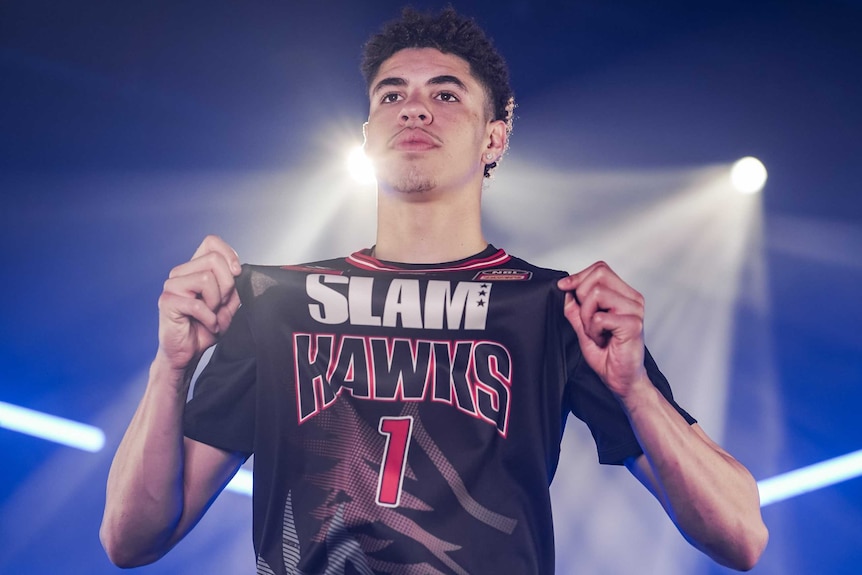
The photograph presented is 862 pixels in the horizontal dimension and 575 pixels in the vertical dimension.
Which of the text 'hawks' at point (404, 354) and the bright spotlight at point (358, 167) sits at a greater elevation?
the bright spotlight at point (358, 167)

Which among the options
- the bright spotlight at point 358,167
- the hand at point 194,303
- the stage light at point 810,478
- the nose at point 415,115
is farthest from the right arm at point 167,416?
the stage light at point 810,478

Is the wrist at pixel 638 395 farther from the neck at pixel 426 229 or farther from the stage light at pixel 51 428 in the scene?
the stage light at pixel 51 428

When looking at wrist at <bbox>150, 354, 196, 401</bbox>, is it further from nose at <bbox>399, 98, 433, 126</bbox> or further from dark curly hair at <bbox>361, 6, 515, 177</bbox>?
dark curly hair at <bbox>361, 6, 515, 177</bbox>

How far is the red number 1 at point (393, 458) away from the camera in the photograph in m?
1.54

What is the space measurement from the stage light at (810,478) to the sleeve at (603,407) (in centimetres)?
240

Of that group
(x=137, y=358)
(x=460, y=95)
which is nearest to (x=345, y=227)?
(x=137, y=358)

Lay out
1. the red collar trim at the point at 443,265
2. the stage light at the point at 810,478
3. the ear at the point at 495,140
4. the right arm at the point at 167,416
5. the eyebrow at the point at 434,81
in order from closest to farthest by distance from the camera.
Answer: the right arm at the point at 167,416 → the red collar trim at the point at 443,265 → the eyebrow at the point at 434,81 → the ear at the point at 495,140 → the stage light at the point at 810,478

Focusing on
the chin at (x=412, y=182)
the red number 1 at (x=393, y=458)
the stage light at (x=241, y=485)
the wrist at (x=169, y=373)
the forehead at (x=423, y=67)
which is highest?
the forehead at (x=423, y=67)

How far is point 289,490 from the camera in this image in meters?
1.60

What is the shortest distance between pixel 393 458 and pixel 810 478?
9.78 feet

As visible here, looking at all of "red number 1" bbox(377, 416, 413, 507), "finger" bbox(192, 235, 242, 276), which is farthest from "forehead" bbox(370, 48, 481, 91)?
"red number 1" bbox(377, 416, 413, 507)

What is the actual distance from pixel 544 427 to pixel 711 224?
8.98 ft

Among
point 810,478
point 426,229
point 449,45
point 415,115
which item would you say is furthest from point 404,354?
point 810,478

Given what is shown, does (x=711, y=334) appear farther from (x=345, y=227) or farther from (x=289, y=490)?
(x=289, y=490)
